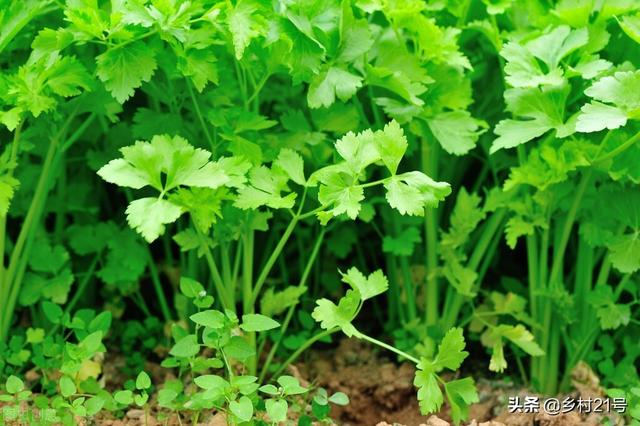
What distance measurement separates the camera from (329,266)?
2297 millimetres

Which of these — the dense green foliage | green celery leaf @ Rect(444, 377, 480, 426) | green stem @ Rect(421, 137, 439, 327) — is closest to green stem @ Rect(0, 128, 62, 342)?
the dense green foliage

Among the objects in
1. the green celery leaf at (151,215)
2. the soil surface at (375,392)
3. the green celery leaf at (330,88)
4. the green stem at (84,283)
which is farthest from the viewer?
the green stem at (84,283)

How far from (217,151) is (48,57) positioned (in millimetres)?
371

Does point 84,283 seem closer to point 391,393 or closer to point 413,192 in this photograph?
point 391,393

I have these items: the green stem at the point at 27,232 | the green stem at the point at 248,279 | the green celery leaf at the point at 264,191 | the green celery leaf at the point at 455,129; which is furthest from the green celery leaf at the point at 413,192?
the green stem at the point at 27,232

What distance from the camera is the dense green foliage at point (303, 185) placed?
5.12ft

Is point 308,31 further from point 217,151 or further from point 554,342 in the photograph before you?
point 554,342

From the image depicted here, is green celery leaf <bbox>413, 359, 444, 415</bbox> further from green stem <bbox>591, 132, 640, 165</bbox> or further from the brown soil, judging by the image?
green stem <bbox>591, 132, 640, 165</bbox>

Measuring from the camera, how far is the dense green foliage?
156 centimetres

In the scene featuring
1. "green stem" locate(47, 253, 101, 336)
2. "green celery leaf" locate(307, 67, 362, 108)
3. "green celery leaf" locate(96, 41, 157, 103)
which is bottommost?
"green stem" locate(47, 253, 101, 336)

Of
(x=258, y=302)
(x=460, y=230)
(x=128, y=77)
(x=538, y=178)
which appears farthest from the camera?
(x=258, y=302)

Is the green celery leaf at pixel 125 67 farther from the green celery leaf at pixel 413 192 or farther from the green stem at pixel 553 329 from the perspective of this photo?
the green stem at pixel 553 329

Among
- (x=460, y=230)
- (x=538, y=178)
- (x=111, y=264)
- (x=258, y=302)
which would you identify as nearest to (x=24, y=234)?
(x=111, y=264)

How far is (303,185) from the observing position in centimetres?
173
